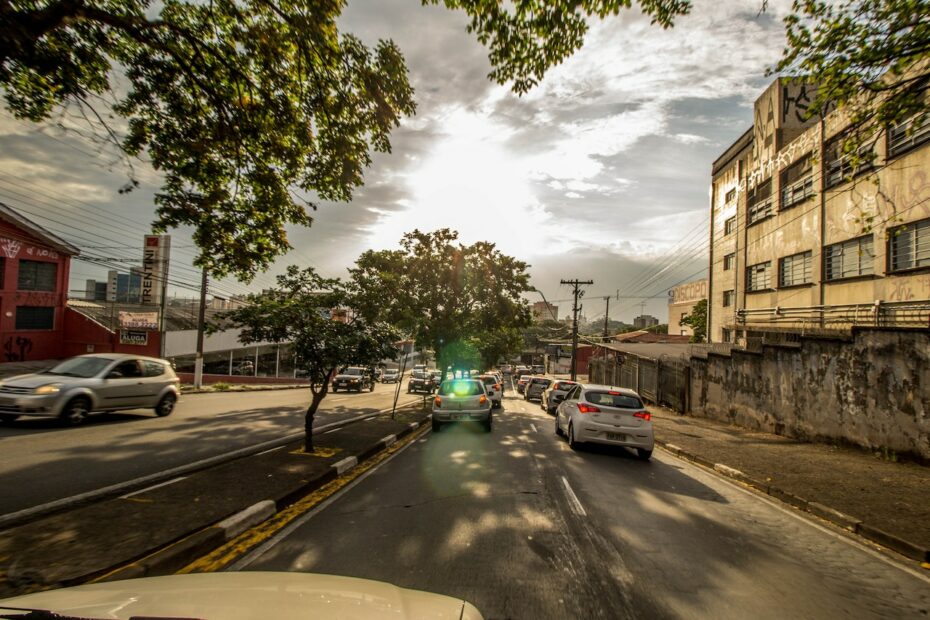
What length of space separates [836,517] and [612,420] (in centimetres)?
445

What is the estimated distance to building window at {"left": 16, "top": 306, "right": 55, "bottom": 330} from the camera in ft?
93.5

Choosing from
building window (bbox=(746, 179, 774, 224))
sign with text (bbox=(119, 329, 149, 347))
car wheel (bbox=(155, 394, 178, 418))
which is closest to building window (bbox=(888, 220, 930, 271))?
building window (bbox=(746, 179, 774, 224))

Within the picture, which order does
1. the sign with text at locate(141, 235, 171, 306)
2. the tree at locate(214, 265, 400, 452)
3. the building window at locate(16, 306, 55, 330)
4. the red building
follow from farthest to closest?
the sign with text at locate(141, 235, 171, 306) < the building window at locate(16, 306, 55, 330) < the red building < the tree at locate(214, 265, 400, 452)

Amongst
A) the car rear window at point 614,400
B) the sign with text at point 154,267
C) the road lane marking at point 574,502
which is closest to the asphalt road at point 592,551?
the road lane marking at point 574,502

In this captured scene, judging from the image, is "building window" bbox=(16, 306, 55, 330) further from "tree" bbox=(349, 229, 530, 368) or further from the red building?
"tree" bbox=(349, 229, 530, 368)

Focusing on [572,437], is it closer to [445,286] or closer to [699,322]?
[445,286]

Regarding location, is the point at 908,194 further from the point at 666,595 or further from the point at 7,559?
the point at 7,559

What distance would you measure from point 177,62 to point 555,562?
28.9ft

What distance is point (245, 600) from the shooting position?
6.64 feet

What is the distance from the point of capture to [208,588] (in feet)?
7.18

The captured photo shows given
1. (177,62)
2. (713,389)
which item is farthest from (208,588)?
(713,389)

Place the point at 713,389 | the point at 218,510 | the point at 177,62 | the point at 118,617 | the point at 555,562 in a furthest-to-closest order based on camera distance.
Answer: the point at 713,389
the point at 177,62
the point at 218,510
the point at 555,562
the point at 118,617

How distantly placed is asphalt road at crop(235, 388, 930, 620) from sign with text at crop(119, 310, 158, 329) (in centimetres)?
3135

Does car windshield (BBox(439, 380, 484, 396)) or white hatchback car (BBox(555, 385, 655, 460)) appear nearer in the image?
white hatchback car (BBox(555, 385, 655, 460))
